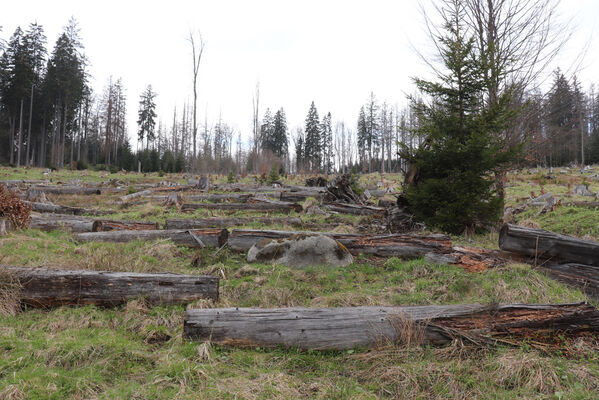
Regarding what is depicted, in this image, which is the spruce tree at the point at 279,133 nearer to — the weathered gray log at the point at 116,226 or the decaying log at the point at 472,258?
the weathered gray log at the point at 116,226

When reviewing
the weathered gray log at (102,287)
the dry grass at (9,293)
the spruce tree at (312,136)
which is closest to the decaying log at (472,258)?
the weathered gray log at (102,287)

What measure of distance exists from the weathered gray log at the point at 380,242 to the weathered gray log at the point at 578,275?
157cm

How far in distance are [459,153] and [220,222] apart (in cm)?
677

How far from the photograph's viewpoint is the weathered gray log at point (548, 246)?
4.80m

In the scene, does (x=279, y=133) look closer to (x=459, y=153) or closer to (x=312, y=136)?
(x=312, y=136)

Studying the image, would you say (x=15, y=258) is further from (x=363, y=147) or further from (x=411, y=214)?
(x=363, y=147)

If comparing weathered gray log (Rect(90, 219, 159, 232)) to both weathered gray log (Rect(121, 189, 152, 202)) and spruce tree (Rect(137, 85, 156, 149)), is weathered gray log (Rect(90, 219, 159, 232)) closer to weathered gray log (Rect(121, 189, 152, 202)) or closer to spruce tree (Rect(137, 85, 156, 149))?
weathered gray log (Rect(121, 189, 152, 202))

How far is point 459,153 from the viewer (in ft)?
24.7

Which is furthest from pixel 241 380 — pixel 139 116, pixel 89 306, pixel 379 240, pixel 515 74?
pixel 139 116

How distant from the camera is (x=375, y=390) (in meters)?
2.84

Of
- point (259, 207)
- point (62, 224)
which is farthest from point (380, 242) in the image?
point (62, 224)

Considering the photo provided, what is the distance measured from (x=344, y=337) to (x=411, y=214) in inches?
234

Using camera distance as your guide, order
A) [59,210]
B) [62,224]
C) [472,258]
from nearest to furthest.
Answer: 1. [472,258]
2. [62,224]
3. [59,210]

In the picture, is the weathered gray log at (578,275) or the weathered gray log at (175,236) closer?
the weathered gray log at (578,275)
